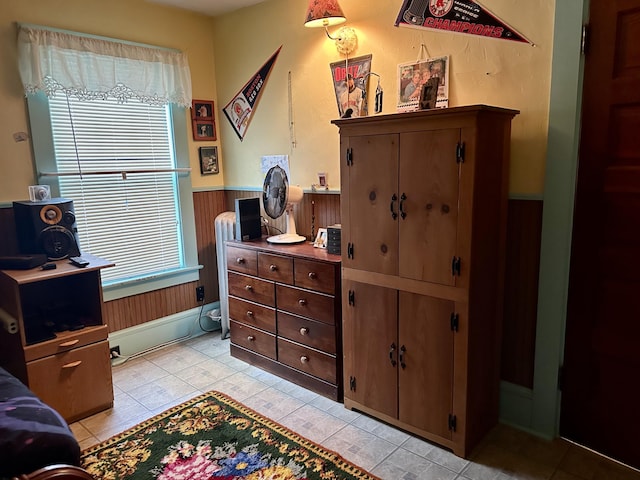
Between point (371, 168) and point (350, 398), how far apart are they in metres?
1.26

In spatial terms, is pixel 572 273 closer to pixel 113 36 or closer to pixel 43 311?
pixel 43 311

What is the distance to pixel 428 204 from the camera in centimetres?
203

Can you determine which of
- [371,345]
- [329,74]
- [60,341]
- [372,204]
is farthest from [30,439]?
[329,74]

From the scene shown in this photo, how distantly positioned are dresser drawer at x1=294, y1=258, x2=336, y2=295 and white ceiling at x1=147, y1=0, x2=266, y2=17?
194 centimetres

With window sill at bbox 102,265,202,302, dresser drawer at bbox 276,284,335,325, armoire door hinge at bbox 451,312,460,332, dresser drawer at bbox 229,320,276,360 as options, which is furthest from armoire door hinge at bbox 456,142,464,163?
window sill at bbox 102,265,202,302

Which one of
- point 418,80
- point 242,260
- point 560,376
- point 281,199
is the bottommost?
point 560,376

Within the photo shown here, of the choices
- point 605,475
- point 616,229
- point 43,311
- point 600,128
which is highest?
point 600,128

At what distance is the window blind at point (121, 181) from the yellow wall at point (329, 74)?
595 mm

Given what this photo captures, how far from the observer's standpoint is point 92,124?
3.00 m

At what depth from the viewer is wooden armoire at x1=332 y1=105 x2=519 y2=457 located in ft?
6.38

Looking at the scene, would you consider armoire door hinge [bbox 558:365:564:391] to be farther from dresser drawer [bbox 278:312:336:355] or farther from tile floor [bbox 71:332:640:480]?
dresser drawer [bbox 278:312:336:355]

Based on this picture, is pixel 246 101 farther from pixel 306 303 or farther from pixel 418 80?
pixel 306 303

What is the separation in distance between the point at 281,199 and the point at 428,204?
3.93 feet

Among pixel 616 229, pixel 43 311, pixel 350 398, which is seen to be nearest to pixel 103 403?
pixel 43 311
